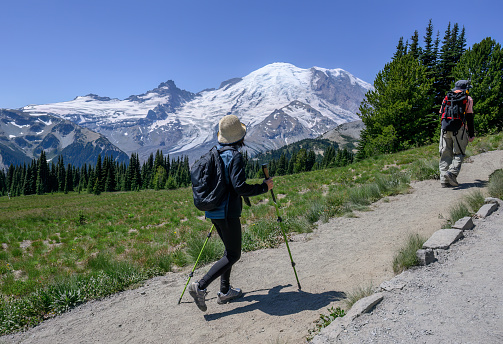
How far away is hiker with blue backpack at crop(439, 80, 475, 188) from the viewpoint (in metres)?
9.13

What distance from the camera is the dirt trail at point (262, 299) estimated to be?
448 centimetres

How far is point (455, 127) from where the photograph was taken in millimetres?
9273

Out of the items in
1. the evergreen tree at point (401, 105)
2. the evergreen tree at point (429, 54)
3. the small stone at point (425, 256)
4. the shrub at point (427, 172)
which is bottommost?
the small stone at point (425, 256)

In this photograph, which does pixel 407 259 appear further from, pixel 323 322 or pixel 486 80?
pixel 486 80

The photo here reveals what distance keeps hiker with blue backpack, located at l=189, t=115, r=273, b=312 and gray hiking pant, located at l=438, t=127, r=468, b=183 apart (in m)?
7.94

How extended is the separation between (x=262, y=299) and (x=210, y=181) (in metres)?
2.41

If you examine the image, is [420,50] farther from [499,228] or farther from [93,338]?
[93,338]

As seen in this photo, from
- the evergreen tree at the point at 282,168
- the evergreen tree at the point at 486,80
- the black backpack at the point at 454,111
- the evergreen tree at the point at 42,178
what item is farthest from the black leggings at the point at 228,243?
the evergreen tree at the point at 282,168

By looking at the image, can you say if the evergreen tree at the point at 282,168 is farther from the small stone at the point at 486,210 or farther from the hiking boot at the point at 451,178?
the small stone at the point at 486,210

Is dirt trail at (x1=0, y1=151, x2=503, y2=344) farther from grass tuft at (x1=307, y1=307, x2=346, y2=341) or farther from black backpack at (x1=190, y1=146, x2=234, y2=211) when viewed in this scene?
black backpack at (x1=190, y1=146, x2=234, y2=211)

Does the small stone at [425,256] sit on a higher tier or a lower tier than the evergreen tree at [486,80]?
lower

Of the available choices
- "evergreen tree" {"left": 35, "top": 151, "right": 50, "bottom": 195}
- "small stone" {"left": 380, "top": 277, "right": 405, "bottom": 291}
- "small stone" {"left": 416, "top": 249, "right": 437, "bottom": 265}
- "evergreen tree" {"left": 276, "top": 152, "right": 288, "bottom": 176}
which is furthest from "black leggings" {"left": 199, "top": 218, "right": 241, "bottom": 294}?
"evergreen tree" {"left": 276, "top": 152, "right": 288, "bottom": 176}

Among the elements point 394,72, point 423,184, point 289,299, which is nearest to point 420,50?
point 394,72

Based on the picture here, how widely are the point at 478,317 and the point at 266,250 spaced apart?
5.20m
